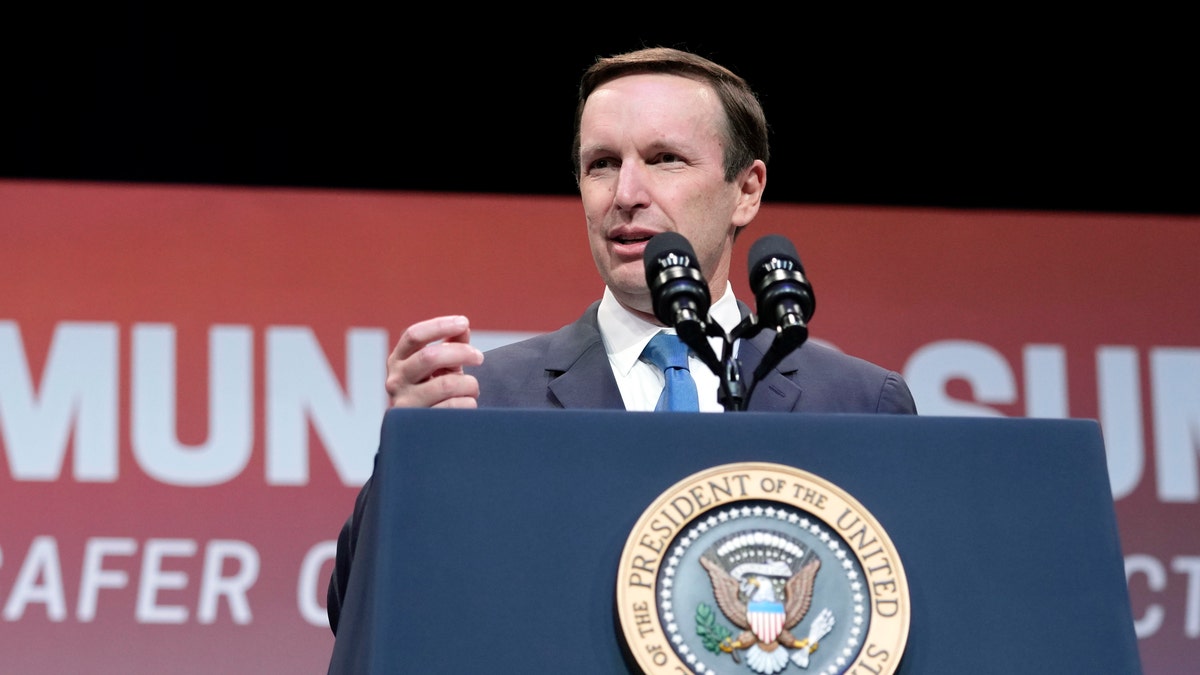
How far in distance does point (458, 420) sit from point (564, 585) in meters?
0.15

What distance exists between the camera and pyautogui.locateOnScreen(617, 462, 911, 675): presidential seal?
3.84 feet

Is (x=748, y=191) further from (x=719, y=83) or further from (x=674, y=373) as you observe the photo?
(x=674, y=373)

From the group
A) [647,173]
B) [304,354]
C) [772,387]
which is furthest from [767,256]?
[304,354]

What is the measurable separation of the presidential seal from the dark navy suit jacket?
0.66 metres

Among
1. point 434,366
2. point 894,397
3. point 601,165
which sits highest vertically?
point 601,165

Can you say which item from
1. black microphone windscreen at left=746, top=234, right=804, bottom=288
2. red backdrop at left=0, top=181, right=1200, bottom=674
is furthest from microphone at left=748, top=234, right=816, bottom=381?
red backdrop at left=0, top=181, right=1200, bottom=674

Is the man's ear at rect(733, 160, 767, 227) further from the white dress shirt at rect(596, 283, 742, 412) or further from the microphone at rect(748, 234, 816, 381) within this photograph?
the microphone at rect(748, 234, 816, 381)

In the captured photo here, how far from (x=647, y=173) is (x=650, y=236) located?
0.28ft

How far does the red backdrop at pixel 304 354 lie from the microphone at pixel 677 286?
70.3 inches

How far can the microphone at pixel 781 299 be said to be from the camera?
4.44 feet

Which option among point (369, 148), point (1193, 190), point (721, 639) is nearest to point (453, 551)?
point (721, 639)

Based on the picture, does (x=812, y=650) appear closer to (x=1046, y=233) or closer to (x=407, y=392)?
(x=407, y=392)

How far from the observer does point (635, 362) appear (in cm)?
195

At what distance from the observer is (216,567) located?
9.80ft
